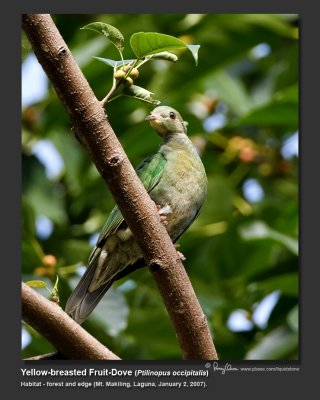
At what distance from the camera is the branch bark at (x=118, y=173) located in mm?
2592

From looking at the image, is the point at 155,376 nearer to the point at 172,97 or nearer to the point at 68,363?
the point at 68,363

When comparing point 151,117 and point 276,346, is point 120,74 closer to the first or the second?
point 151,117

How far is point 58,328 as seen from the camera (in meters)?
2.78

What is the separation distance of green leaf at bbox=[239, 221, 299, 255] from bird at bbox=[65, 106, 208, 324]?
676mm

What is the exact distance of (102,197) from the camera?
4.88 m

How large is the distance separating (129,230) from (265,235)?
1.18 metres

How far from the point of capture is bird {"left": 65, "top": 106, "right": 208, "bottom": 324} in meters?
3.63

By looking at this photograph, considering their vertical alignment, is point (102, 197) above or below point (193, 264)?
above

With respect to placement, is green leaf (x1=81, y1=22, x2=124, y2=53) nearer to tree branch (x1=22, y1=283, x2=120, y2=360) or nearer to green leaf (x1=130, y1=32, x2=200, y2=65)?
green leaf (x1=130, y1=32, x2=200, y2=65)

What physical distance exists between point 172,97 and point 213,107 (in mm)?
753

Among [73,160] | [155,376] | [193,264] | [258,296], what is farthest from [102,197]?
[155,376]

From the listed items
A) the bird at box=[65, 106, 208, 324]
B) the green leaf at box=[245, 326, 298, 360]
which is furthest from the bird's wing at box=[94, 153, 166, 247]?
the green leaf at box=[245, 326, 298, 360]

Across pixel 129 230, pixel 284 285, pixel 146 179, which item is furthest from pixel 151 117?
pixel 284 285

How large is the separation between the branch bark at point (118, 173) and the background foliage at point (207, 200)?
133 centimetres
